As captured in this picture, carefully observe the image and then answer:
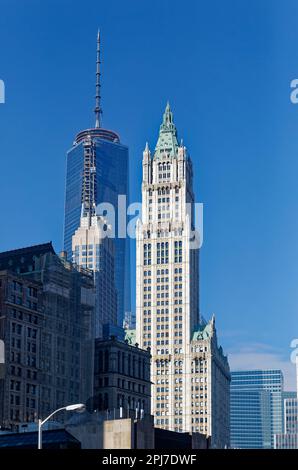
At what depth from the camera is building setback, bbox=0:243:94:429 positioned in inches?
7023

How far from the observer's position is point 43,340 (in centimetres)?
18775

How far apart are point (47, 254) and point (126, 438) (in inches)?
3142

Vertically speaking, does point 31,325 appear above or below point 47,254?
below

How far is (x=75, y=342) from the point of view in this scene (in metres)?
193

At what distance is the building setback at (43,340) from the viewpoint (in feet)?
585

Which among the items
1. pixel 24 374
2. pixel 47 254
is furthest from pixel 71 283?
pixel 24 374
